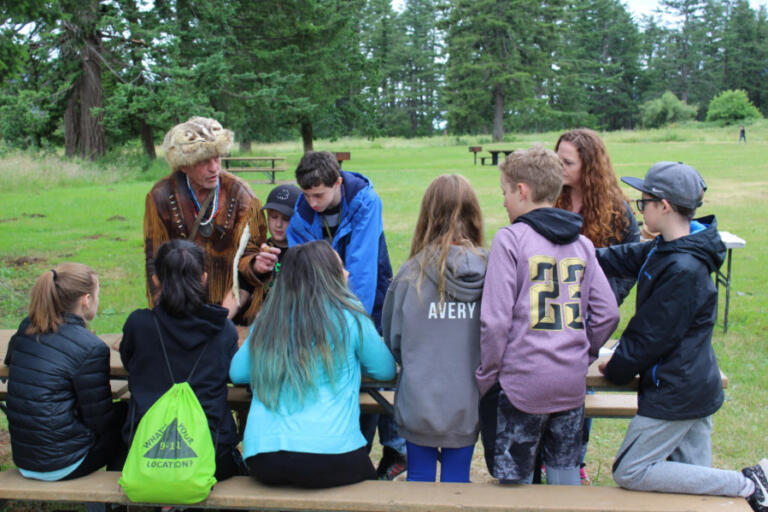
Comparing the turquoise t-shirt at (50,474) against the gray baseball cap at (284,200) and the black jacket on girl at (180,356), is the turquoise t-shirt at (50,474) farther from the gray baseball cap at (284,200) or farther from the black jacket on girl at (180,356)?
the gray baseball cap at (284,200)

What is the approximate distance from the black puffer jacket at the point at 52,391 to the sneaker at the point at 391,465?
159 centimetres

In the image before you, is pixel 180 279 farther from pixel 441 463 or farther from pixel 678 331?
pixel 678 331

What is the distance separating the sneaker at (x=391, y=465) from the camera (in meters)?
3.84

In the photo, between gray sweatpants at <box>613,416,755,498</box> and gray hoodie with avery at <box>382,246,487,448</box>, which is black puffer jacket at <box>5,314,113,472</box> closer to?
gray hoodie with avery at <box>382,246,487,448</box>

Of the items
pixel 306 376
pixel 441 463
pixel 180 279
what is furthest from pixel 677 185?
pixel 180 279

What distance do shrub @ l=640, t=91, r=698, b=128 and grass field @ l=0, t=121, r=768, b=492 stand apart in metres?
32.3

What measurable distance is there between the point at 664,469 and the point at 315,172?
78.9 inches

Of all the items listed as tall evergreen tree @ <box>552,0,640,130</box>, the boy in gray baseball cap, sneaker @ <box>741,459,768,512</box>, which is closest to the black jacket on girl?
the boy in gray baseball cap

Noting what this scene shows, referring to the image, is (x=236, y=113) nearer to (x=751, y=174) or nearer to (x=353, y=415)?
(x=751, y=174)

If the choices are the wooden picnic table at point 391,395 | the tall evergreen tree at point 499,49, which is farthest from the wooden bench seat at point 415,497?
the tall evergreen tree at point 499,49

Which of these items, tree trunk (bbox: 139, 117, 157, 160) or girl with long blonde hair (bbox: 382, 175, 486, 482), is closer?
girl with long blonde hair (bbox: 382, 175, 486, 482)

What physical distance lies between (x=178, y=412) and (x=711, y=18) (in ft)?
265

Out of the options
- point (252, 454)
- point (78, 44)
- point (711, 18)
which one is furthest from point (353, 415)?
point (711, 18)

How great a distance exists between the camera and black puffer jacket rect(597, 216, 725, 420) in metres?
2.61
